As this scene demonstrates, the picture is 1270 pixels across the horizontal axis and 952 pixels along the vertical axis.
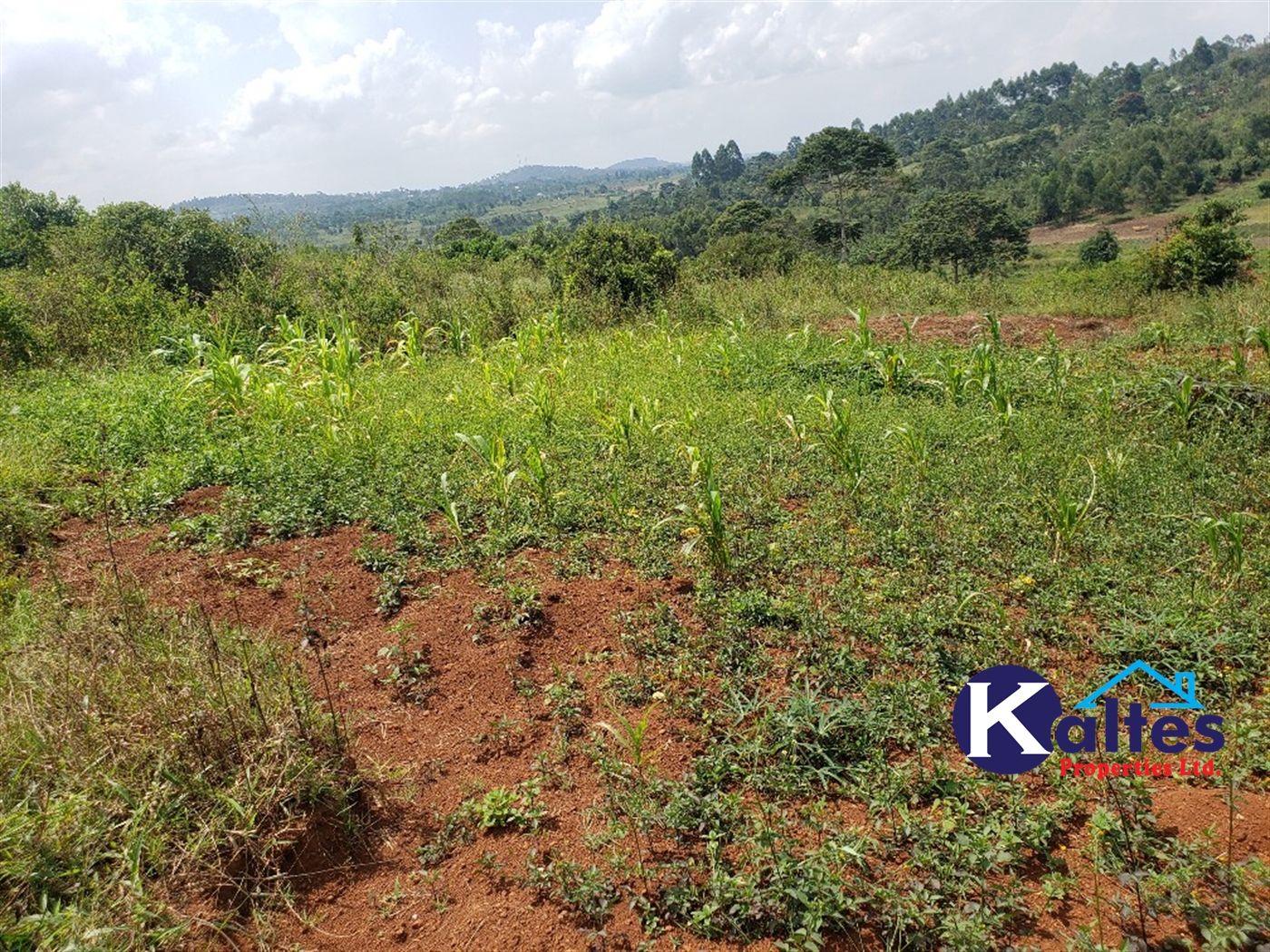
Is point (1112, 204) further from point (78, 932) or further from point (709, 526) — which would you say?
point (78, 932)

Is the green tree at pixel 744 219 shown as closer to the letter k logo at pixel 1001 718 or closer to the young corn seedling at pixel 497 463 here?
the young corn seedling at pixel 497 463

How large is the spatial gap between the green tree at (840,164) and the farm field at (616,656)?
113 ft

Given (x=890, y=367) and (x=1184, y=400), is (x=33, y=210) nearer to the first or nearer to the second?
(x=890, y=367)

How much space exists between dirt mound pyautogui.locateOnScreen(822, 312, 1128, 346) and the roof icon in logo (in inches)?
234

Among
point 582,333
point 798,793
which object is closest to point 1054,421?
point 798,793

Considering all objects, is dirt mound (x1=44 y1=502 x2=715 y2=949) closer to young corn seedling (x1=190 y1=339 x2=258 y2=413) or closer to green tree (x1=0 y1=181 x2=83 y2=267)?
young corn seedling (x1=190 y1=339 x2=258 y2=413)

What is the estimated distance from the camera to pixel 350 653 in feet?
10.7

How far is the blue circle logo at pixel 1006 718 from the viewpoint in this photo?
248cm

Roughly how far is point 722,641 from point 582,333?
283 inches

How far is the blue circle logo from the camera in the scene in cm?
248

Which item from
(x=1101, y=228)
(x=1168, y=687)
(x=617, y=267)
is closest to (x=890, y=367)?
(x=1168, y=687)

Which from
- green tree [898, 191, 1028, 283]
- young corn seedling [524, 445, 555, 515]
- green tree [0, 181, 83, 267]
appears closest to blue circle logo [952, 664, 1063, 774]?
young corn seedling [524, 445, 555, 515]

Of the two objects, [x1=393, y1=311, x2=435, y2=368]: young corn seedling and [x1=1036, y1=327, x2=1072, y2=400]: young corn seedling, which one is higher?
[x1=393, y1=311, x2=435, y2=368]: young corn seedling

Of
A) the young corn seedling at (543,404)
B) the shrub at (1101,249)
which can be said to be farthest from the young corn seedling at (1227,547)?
the shrub at (1101,249)
